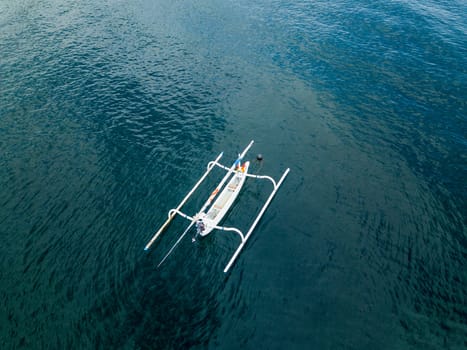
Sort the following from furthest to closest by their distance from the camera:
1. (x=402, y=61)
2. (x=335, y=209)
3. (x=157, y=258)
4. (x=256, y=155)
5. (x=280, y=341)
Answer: (x=402, y=61)
(x=256, y=155)
(x=335, y=209)
(x=157, y=258)
(x=280, y=341)

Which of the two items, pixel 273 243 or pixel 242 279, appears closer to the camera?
pixel 242 279

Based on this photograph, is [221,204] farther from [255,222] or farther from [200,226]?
[200,226]

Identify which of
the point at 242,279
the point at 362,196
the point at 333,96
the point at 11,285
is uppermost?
the point at 333,96

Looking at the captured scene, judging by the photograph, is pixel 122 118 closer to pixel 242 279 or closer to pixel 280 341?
pixel 242 279

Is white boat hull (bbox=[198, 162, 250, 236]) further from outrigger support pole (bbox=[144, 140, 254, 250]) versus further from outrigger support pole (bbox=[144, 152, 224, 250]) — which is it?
outrigger support pole (bbox=[144, 152, 224, 250])

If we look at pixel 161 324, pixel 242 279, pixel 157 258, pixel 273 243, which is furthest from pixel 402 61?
pixel 161 324

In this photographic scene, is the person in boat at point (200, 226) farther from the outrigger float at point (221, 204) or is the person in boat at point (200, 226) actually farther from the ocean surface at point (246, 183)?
the ocean surface at point (246, 183)

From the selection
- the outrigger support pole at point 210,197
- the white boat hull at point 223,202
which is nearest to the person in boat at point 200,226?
the white boat hull at point 223,202

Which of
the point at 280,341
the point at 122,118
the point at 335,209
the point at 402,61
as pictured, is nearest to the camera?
the point at 280,341
